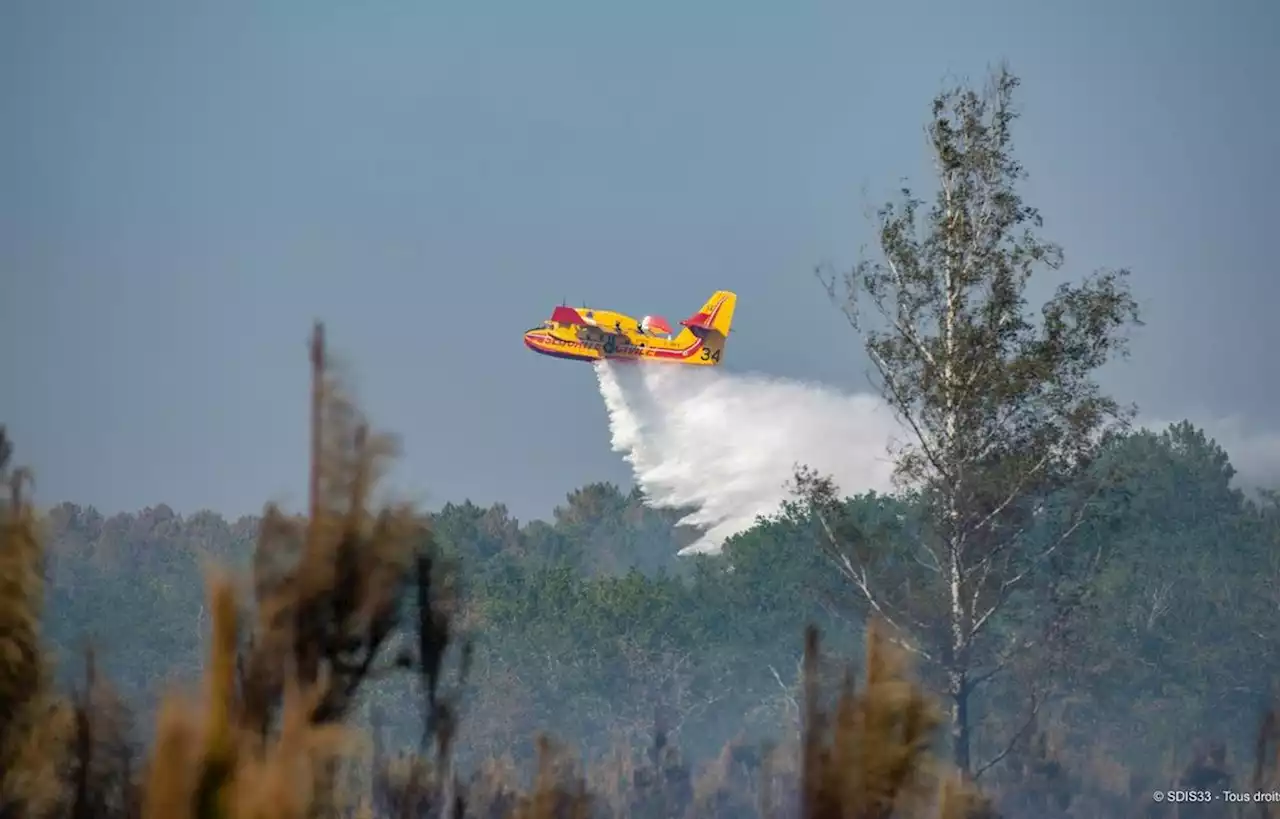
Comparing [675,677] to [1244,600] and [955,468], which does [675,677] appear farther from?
[955,468]

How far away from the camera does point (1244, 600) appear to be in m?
70.1

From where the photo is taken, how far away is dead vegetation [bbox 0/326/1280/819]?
916 cm

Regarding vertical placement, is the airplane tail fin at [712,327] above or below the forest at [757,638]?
above

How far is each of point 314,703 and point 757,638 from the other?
65038mm

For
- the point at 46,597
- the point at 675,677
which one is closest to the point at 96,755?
the point at 46,597

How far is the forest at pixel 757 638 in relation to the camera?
1130cm

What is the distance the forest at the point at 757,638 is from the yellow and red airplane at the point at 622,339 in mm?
8354

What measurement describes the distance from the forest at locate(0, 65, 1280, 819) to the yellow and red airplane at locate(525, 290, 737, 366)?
8354 millimetres

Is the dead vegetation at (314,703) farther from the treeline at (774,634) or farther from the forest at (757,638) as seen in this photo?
the treeline at (774,634)

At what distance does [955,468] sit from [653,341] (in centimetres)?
3394

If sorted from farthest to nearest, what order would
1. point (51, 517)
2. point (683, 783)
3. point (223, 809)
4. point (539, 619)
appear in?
point (539, 619), point (683, 783), point (51, 517), point (223, 809)

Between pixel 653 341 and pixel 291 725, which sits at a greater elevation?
pixel 653 341

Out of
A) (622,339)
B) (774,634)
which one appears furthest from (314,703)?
(774,634)

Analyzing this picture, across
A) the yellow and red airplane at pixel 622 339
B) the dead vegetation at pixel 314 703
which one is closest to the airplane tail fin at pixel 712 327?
the yellow and red airplane at pixel 622 339
